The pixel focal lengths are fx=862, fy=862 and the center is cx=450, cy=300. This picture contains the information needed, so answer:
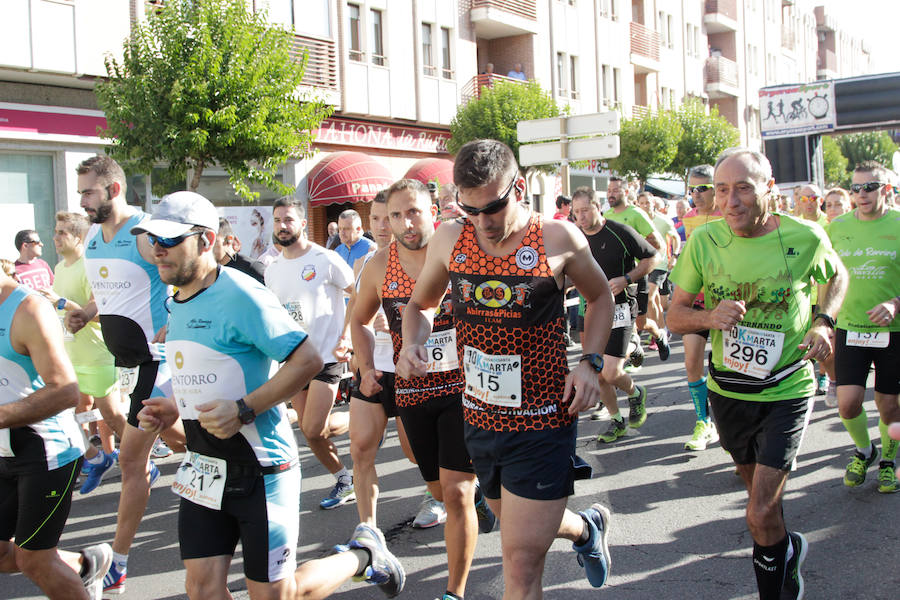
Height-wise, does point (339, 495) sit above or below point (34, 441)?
below

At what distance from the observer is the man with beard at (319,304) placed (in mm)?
6062

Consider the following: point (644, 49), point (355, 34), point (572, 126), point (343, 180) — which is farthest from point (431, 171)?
point (644, 49)

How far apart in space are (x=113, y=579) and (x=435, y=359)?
202cm

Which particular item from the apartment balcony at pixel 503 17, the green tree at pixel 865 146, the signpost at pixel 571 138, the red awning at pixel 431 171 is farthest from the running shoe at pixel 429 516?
the green tree at pixel 865 146

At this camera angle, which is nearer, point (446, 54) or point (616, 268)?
point (616, 268)

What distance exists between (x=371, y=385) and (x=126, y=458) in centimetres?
135

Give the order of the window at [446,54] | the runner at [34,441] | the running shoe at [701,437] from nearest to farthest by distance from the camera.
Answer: the runner at [34,441]
the running shoe at [701,437]
the window at [446,54]

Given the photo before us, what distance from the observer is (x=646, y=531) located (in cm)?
516

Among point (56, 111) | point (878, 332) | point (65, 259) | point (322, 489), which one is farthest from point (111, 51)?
point (878, 332)

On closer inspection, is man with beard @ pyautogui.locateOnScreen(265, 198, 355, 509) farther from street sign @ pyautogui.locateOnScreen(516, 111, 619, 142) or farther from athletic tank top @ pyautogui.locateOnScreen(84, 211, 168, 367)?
street sign @ pyautogui.locateOnScreen(516, 111, 619, 142)

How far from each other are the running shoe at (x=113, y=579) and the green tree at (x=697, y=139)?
32792mm

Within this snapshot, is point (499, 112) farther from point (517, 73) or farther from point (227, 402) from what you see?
point (227, 402)

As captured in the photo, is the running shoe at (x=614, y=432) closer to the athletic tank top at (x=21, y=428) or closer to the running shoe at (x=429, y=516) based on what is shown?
the running shoe at (x=429, y=516)


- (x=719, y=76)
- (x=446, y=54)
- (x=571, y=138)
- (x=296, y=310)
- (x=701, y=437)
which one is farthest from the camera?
(x=719, y=76)
